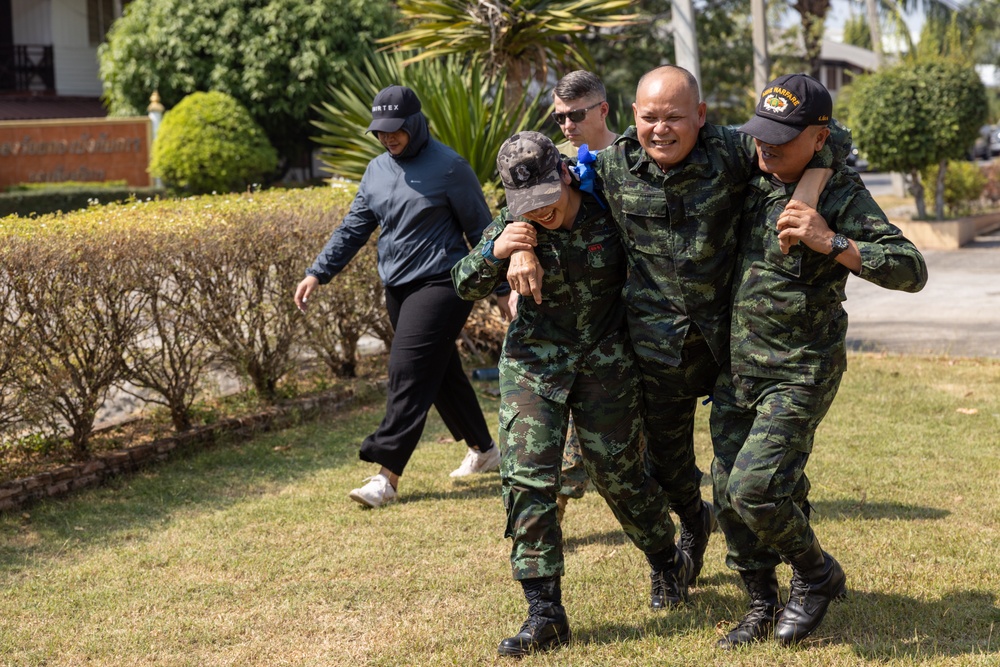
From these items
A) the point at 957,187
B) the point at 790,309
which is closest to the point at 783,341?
the point at 790,309

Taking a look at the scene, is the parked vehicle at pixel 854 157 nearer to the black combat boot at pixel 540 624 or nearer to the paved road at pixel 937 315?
the paved road at pixel 937 315

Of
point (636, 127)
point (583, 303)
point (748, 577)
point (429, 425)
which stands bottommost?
point (429, 425)

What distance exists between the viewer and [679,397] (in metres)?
4.01

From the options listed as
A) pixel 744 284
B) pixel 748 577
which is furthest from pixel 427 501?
pixel 744 284

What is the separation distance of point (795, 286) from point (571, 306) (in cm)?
74

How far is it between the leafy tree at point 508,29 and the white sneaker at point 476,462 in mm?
4834

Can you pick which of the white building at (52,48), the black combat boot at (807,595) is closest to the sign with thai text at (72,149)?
the white building at (52,48)

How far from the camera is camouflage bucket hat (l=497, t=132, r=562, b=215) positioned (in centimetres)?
369

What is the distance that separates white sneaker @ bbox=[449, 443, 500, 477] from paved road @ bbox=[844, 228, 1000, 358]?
4.63m

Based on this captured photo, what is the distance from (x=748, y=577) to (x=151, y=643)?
2.18 m

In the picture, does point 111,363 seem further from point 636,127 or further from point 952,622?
point 952,622

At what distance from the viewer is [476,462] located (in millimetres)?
6469

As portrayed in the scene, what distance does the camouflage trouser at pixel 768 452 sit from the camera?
3656 millimetres

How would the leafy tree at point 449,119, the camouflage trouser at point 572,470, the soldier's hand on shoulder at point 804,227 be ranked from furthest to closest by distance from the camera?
the leafy tree at point 449,119 < the camouflage trouser at point 572,470 < the soldier's hand on shoulder at point 804,227
